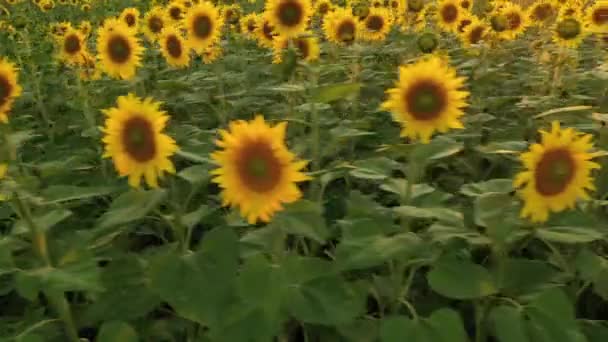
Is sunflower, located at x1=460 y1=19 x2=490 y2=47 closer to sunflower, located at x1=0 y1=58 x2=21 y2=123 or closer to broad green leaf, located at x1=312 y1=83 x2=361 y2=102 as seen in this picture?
broad green leaf, located at x1=312 y1=83 x2=361 y2=102

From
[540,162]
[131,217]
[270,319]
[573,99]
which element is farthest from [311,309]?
[573,99]

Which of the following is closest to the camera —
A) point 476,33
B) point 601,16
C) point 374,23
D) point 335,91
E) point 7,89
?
point 335,91

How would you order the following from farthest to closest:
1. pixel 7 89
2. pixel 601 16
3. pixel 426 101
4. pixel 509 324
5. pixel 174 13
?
pixel 174 13 < pixel 601 16 < pixel 7 89 < pixel 426 101 < pixel 509 324

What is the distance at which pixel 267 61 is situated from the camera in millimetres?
4699

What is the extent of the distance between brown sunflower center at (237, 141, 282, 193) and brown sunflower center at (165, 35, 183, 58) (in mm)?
2306

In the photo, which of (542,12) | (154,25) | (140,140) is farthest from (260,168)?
(542,12)

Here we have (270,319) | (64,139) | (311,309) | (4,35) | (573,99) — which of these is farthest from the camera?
(4,35)

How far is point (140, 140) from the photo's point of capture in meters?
1.72

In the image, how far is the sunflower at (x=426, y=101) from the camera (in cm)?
184

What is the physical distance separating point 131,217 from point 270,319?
447mm

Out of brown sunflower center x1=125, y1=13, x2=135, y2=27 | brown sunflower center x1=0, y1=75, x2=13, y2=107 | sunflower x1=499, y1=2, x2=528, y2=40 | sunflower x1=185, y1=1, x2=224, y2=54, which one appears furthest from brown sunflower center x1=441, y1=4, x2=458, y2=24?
brown sunflower center x1=0, y1=75, x2=13, y2=107

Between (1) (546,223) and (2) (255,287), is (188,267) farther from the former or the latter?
(1) (546,223)

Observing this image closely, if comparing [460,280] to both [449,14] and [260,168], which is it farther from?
[449,14]

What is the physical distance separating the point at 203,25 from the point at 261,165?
2330 millimetres
